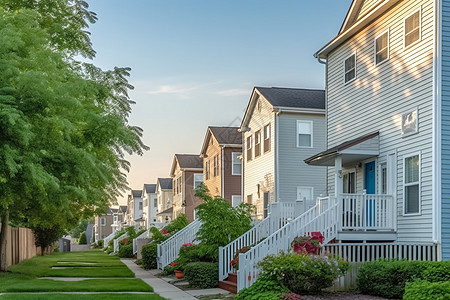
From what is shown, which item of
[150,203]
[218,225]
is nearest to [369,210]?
[218,225]

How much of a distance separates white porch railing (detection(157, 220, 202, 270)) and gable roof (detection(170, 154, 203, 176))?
86.6 ft

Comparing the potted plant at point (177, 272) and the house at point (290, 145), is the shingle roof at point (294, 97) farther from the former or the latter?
the potted plant at point (177, 272)

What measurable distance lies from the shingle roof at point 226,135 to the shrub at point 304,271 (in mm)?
26076

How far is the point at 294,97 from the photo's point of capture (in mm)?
29484

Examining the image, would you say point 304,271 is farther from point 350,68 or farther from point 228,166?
point 228,166

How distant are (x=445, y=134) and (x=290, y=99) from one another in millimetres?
A: 14232

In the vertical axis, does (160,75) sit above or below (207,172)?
above

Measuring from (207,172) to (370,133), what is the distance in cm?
2723

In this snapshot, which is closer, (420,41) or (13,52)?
(13,52)

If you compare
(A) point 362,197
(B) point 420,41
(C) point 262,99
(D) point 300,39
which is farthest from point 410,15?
(C) point 262,99

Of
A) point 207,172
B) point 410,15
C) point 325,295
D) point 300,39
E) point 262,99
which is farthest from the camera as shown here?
point 207,172

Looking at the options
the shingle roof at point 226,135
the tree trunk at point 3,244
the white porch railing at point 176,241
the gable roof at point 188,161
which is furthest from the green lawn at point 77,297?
the gable roof at point 188,161

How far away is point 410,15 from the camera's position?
16453 millimetres

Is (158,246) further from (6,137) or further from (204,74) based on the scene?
(6,137)
